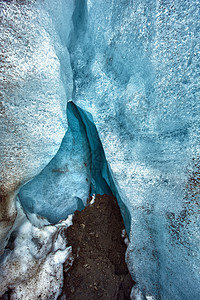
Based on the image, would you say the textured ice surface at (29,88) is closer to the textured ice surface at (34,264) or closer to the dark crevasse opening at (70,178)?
the textured ice surface at (34,264)

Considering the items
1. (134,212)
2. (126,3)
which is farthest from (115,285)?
(126,3)

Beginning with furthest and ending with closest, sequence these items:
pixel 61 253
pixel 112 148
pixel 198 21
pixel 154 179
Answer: pixel 61 253 < pixel 112 148 < pixel 154 179 < pixel 198 21

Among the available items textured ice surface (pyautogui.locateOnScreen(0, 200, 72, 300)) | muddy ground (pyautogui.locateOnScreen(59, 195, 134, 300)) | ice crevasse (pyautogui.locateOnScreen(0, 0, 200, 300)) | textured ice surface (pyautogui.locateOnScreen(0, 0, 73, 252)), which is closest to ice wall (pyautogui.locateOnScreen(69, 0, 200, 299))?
ice crevasse (pyautogui.locateOnScreen(0, 0, 200, 300))

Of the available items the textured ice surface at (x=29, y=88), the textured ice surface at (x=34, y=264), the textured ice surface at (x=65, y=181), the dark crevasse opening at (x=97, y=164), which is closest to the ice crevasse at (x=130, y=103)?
the textured ice surface at (x=29, y=88)

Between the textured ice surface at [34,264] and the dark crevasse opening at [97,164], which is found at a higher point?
the dark crevasse opening at [97,164]

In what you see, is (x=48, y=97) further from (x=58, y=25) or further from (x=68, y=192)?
(x=68, y=192)

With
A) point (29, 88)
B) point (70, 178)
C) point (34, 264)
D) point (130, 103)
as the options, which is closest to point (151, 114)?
point (130, 103)
